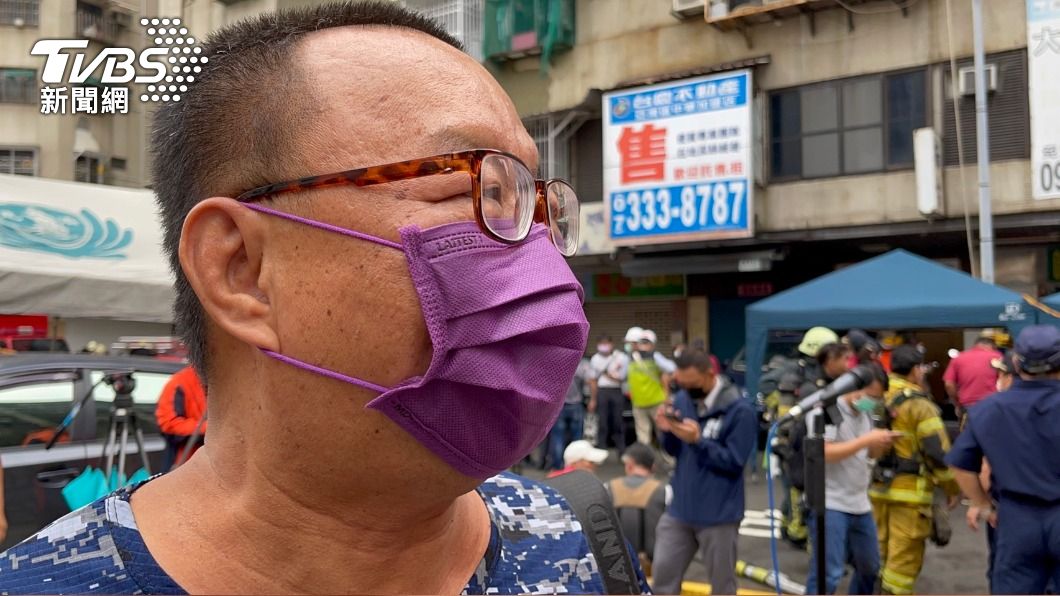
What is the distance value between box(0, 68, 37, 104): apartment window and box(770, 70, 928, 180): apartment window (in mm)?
10311

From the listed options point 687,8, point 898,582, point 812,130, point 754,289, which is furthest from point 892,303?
point 687,8

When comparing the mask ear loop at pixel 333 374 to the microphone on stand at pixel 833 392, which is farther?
the microphone on stand at pixel 833 392

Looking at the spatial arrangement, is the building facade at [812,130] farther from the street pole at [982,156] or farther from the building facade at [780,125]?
the street pole at [982,156]

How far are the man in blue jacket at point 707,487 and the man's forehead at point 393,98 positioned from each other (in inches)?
152

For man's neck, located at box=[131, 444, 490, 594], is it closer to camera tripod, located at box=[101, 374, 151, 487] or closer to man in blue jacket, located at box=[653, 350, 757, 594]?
man in blue jacket, located at box=[653, 350, 757, 594]

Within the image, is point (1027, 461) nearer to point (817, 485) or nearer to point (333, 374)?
point (817, 485)

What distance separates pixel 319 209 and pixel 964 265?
13.3m

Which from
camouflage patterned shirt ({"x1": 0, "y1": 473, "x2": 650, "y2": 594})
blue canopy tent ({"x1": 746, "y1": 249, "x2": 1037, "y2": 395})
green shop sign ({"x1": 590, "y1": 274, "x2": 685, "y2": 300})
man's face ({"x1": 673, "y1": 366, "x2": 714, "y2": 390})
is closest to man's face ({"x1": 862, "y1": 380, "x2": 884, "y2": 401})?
man's face ({"x1": 673, "y1": 366, "x2": 714, "y2": 390})

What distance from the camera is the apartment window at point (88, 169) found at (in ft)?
22.2

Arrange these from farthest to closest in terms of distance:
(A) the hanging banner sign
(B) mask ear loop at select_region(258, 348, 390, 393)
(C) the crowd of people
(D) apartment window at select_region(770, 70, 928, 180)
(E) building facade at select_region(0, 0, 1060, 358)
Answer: (D) apartment window at select_region(770, 70, 928, 180) → (E) building facade at select_region(0, 0, 1060, 358) → (A) the hanging banner sign → (C) the crowd of people → (B) mask ear loop at select_region(258, 348, 390, 393)

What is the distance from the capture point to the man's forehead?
0.88 metres

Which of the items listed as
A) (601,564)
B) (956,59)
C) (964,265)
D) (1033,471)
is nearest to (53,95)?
(601,564)

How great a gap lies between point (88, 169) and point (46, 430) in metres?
3.20

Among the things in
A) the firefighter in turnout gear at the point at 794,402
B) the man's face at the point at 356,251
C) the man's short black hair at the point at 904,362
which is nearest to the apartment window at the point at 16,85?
the firefighter in turnout gear at the point at 794,402
